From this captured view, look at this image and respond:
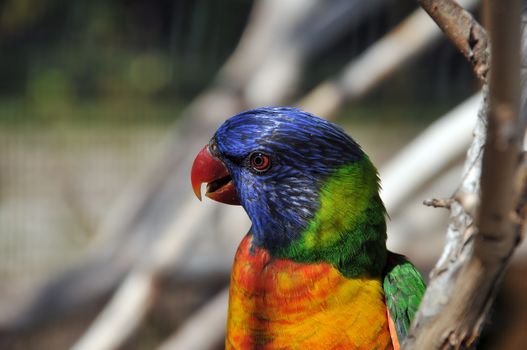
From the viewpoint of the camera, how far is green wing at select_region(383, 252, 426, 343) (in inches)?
45.5

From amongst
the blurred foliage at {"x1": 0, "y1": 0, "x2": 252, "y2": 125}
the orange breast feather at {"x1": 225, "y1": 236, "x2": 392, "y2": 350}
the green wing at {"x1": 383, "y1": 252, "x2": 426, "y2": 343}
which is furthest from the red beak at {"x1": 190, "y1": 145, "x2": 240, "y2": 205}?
the blurred foliage at {"x1": 0, "y1": 0, "x2": 252, "y2": 125}

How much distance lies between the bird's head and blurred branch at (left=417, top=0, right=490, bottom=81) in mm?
339

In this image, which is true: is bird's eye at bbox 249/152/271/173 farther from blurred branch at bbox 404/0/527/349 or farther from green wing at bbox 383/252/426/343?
blurred branch at bbox 404/0/527/349

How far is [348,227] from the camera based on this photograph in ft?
3.88

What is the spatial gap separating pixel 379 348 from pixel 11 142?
3.55 metres

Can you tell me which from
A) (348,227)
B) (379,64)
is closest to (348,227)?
(348,227)

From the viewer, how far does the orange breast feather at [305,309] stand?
116cm

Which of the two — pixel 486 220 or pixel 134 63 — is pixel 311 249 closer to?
pixel 486 220

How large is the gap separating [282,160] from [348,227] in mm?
164

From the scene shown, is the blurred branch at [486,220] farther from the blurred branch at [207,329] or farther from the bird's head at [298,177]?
the blurred branch at [207,329]

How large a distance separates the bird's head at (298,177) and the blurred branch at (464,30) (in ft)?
1.11

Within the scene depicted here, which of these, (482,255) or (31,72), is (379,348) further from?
(31,72)

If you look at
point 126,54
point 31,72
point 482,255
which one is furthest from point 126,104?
point 482,255

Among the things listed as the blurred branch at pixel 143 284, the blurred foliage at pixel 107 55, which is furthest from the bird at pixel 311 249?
the blurred foliage at pixel 107 55
